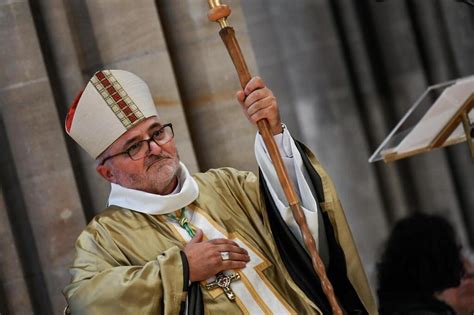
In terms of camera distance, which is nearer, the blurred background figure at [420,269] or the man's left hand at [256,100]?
the man's left hand at [256,100]

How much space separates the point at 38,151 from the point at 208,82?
39.8 inches

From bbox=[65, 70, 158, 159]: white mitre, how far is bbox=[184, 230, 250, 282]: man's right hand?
59 centimetres

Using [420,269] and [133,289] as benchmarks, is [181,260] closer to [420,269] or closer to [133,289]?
[133,289]

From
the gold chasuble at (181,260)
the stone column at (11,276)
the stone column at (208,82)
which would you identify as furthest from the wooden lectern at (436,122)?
the stone column at (11,276)

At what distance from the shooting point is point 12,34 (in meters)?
4.30

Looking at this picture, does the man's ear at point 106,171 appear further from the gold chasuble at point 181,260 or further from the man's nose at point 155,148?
the man's nose at point 155,148

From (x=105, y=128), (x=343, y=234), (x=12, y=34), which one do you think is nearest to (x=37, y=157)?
(x=12, y=34)

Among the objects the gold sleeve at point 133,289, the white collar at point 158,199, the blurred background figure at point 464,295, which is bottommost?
the blurred background figure at point 464,295

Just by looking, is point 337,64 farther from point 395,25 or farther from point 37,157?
point 37,157

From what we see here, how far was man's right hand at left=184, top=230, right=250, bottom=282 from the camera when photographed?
308 centimetres

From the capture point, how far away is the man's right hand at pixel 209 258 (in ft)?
10.1

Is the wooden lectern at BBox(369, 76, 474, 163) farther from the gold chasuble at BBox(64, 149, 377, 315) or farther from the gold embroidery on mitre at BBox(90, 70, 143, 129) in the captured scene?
the gold embroidery on mitre at BBox(90, 70, 143, 129)

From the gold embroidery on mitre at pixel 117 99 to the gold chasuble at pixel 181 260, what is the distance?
1.26 feet

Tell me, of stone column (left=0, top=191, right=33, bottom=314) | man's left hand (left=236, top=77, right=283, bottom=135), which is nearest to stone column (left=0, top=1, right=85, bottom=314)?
stone column (left=0, top=191, right=33, bottom=314)
